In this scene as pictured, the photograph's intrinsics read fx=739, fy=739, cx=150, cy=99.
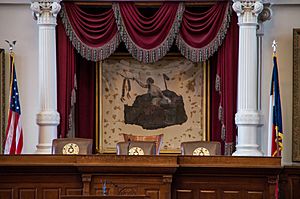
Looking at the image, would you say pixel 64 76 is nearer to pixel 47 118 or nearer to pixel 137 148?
pixel 47 118

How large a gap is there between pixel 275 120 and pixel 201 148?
1.38 meters

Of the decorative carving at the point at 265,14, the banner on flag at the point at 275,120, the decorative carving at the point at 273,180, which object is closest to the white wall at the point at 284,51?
the decorative carving at the point at 265,14

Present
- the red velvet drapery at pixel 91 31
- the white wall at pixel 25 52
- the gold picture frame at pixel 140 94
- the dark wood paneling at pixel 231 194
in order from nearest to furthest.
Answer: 1. the dark wood paneling at pixel 231 194
2. the red velvet drapery at pixel 91 31
3. the white wall at pixel 25 52
4. the gold picture frame at pixel 140 94

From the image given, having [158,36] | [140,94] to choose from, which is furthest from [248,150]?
[140,94]

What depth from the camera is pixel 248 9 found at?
35.4 feet

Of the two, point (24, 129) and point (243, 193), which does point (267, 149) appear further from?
point (24, 129)

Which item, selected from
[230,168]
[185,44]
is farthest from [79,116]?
[230,168]

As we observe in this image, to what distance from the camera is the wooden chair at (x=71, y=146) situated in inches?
389

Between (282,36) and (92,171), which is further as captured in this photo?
(282,36)

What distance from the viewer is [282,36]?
37.1ft

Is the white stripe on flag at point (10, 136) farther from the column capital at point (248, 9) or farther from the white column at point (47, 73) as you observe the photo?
the column capital at point (248, 9)

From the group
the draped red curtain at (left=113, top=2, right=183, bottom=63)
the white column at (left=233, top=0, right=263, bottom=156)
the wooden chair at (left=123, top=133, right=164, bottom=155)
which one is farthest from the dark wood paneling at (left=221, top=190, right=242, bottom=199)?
the draped red curtain at (left=113, top=2, right=183, bottom=63)

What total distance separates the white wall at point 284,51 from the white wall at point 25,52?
3539 millimetres

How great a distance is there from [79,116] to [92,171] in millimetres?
3250
